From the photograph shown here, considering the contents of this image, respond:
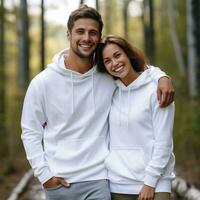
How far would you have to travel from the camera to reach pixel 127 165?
4.21m

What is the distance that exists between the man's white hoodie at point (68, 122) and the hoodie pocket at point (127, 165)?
0.36ft

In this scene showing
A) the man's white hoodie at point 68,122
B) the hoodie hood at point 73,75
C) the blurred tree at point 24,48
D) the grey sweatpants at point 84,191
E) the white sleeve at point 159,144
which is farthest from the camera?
the blurred tree at point 24,48

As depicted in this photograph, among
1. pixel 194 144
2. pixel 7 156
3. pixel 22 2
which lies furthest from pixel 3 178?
pixel 22 2

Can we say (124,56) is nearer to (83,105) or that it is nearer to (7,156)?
(83,105)

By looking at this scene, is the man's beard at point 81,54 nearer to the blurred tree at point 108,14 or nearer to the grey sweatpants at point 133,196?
the grey sweatpants at point 133,196

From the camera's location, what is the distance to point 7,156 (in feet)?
48.7

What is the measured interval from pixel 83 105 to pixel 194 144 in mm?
8684

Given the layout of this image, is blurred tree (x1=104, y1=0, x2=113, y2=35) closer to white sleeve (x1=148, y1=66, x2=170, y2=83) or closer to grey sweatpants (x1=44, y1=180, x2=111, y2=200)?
white sleeve (x1=148, y1=66, x2=170, y2=83)

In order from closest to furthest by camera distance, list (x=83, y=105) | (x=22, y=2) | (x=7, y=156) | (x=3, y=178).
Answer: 1. (x=83, y=105)
2. (x=3, y=178)
3. (x=7, y=156)
4. (x=22, y=2)

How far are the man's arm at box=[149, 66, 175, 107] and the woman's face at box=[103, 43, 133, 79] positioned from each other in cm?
22

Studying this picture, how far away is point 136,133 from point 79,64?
77 cm

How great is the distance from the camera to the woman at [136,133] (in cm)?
412

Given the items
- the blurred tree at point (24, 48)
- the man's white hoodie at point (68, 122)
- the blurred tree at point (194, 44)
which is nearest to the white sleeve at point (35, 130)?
the man's white hoodie at point (68, 122)

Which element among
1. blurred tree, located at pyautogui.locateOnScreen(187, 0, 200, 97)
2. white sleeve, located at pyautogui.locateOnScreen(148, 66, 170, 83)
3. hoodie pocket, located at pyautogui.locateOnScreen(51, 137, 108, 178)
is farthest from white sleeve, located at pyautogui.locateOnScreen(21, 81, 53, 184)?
blurred tree, located at pyautogui.locateOnScreen(187, 0, 200, 97)
